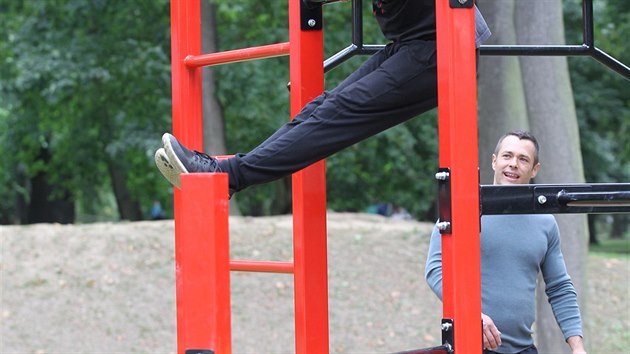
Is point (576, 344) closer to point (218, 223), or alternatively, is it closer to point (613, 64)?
point (613, 64)

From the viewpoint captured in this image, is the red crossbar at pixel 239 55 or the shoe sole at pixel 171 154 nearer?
the shoe sole at pixel 171 154

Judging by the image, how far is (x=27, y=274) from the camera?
9.23 m

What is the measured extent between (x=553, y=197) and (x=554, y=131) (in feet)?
13.7

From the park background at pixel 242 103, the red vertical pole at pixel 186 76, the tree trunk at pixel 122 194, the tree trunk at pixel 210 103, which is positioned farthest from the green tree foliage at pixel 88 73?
the red vertical pole at pixel 186 76

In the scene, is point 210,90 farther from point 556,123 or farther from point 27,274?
point 556,123

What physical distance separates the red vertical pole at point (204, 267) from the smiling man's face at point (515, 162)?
1.05m

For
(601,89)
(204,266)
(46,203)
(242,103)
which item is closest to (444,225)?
(204,266)

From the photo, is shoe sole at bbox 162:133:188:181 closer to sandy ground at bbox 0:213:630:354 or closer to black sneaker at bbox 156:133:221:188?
black sneaker at bbox 156:133:221:188

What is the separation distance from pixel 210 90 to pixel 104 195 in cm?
1962

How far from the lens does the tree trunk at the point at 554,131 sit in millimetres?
6590

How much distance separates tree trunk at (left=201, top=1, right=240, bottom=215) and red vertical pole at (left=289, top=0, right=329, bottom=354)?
31.4 ft

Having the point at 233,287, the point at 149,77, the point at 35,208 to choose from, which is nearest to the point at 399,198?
the point at 149,77

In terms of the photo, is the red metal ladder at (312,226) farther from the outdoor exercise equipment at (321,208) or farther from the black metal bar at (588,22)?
the black metal bar at (588,22)

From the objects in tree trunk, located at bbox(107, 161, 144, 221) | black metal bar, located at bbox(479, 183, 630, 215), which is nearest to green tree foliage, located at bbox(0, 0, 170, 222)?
tree trunk, located at bbox(107, 161, 144, 221)
